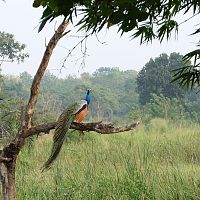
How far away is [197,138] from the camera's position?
24.0 feet

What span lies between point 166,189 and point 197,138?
13.7 ft

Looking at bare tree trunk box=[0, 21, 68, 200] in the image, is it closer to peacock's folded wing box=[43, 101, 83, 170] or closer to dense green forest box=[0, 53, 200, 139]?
peacock's folded wing box=[43, 101, 83, 170]

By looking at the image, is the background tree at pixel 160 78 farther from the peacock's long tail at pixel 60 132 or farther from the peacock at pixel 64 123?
the peacock's long tail at pixel 60 132

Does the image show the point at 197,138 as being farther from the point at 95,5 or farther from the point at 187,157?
the point at 95,5

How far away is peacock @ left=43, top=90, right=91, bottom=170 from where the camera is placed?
8.99 feet

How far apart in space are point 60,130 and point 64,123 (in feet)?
0.34

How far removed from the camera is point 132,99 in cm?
2831

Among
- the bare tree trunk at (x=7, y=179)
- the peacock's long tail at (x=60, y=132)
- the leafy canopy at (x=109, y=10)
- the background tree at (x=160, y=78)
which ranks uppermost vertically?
the background tree at (x=160, y=78)

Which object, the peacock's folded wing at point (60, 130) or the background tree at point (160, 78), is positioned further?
the background tree at point (160, 78)

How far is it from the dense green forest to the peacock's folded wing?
18.1 inches

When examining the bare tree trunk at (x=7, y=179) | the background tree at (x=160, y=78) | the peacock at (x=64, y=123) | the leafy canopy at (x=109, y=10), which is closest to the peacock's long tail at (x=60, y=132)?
the peacock at (x=64, y=123)

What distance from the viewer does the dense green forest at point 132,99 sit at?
1007 cm

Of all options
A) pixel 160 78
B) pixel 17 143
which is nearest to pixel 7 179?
pixel 17 143

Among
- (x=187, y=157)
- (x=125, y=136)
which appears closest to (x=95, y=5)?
(x=187, y=157)
